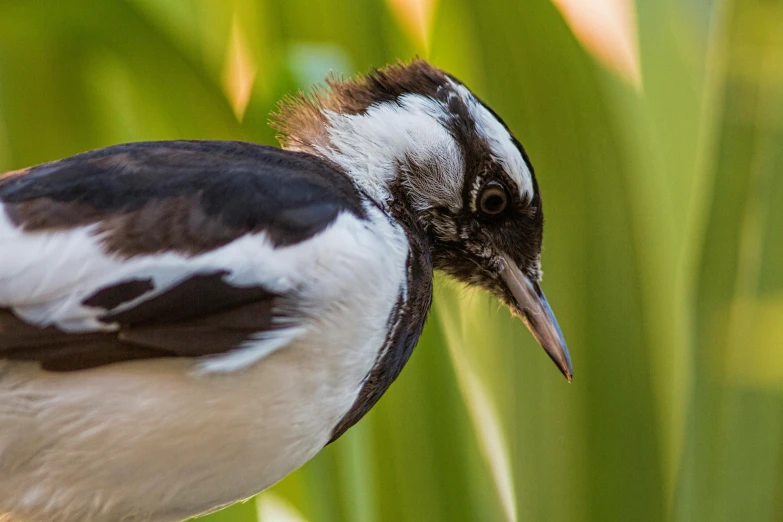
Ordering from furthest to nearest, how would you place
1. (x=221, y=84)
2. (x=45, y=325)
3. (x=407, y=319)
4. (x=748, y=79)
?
1. (x=221, y=84)
2. (x=748, y=79)
3. (x=407, y=319)
4. (x=45, y=325)

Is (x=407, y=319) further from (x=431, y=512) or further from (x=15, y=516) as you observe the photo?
(x=431, y=512)

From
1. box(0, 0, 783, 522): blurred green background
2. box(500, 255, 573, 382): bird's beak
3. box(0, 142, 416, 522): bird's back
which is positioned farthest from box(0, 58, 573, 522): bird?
box(0, 0, 783, 522): blurred green background

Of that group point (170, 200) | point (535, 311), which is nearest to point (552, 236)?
point (535, 311)

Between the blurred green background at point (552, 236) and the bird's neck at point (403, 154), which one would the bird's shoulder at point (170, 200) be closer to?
the bird's neck at point (403, 154)

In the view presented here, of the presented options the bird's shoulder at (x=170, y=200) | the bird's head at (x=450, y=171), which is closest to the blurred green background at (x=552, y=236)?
the bird's head at (x=450, y=171)

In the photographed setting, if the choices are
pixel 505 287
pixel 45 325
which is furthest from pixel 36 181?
pixel 505 287

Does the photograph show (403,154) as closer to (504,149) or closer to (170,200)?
(504,149)
